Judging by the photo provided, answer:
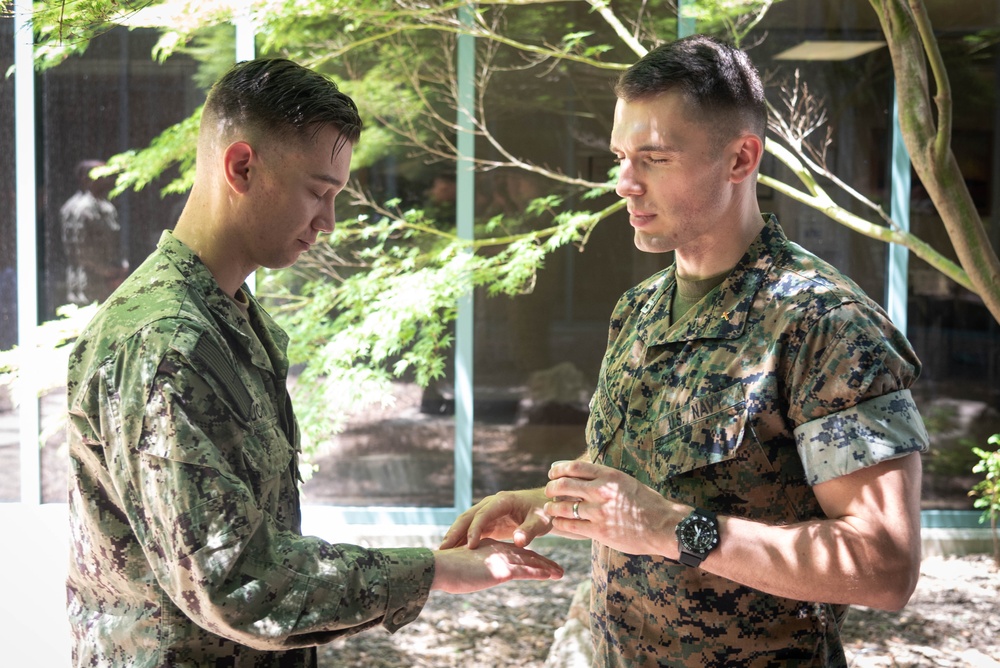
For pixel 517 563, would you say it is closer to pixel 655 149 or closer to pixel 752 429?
pixel 752 429

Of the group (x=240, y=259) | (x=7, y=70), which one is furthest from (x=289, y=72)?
(x=7, y=70)

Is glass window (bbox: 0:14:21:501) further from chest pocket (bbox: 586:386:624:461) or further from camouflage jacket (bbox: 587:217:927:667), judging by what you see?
camouflage jacket (bbox: 587:217:927:667)

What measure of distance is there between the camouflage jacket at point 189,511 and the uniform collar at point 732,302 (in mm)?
710

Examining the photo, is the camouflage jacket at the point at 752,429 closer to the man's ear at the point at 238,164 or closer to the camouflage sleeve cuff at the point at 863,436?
the camouflage sleeve cuff at the point at 863,436

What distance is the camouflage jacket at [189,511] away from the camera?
152 cm

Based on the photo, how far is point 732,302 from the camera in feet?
6.56

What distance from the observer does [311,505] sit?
6324 millimetres

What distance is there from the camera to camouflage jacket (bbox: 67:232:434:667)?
4.97 ft

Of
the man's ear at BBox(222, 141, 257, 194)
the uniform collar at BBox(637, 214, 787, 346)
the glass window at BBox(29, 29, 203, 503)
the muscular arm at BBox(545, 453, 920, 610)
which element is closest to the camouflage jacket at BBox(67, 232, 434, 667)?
the man's ear at BBox(222, 141, 257, 194)

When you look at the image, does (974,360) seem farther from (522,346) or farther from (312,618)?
(312,618)

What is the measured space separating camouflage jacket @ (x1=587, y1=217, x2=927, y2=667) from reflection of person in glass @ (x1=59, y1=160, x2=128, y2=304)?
501 centimetres

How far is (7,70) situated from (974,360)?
21.1 feet

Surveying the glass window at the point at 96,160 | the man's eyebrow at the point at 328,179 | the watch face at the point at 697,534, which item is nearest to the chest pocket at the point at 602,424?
the watch face at the point at 697,534

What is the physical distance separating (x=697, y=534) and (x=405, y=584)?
535 mm
